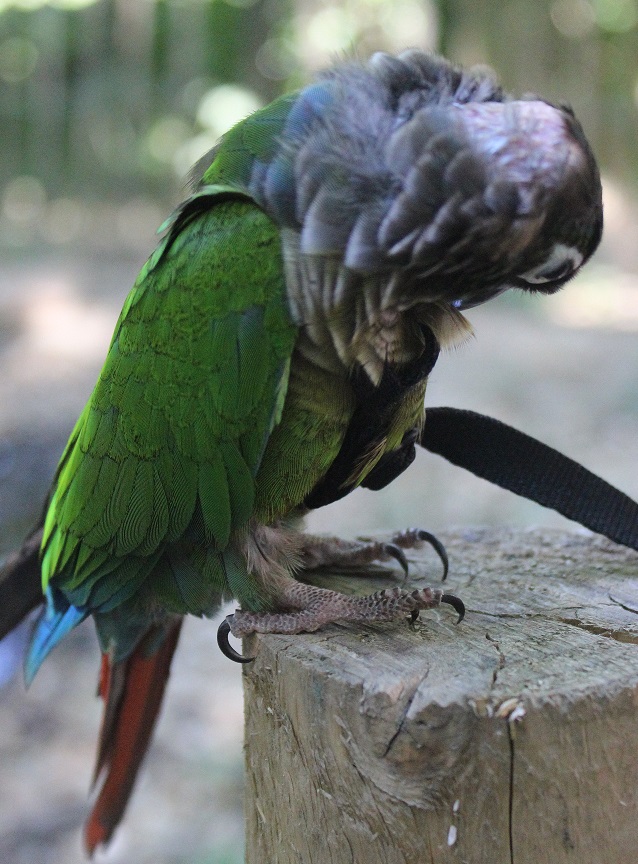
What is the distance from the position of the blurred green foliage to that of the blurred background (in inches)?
0.8

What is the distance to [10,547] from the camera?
4520mm

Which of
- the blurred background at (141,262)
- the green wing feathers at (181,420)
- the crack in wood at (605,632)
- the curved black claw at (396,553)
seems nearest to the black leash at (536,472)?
the curved black claw at (396,553)

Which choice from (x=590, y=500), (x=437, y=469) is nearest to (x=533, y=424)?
(x=437, y=469)

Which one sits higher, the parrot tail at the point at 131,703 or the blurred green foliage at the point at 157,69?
the blurred green foliage at the point at 157,69

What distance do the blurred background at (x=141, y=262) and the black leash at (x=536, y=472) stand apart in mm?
2203

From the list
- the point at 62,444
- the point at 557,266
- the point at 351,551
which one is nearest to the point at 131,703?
the point at 351,551

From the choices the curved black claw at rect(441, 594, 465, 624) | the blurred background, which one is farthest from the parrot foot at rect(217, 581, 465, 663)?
the blurred background

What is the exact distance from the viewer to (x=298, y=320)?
65.1 inches

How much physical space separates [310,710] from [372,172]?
0.98m

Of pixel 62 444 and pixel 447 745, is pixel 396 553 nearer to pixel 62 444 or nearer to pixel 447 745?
pixel 447 745

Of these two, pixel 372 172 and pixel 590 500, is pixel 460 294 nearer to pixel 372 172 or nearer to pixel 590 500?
pixel 372 172

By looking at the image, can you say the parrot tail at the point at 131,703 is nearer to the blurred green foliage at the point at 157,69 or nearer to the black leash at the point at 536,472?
the black leash at the point at 536,472

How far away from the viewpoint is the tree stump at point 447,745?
1.29m

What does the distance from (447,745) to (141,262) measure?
25.2 feet
